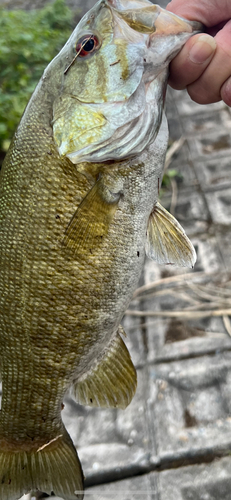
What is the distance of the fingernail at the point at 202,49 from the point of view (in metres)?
1.06

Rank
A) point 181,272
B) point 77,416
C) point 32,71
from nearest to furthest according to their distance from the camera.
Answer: point 77,416 < point 181,272 < point 32,71

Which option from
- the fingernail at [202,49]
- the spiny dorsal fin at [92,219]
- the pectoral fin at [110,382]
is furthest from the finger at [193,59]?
the pectoral fin at [110,382]

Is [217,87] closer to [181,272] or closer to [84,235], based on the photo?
[84,235]

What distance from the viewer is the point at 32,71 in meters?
4.17

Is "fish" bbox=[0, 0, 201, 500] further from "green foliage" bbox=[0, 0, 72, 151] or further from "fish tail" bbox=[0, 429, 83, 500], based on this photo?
"green foliage" bbox=[0, 0, 72, 151]

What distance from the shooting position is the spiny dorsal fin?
1030 mm

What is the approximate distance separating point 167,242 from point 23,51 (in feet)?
13.0

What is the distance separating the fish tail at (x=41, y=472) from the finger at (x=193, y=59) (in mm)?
1244

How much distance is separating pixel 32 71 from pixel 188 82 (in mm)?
3463

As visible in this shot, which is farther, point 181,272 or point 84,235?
point 181,272

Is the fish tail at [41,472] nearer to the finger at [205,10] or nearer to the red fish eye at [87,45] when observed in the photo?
the red fish eye at [87,45]

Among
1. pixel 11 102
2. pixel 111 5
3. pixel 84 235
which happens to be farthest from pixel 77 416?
pixel 11 102

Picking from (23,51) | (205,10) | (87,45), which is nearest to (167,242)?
(87,45)

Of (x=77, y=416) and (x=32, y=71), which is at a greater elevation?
(x=32, y=71)
